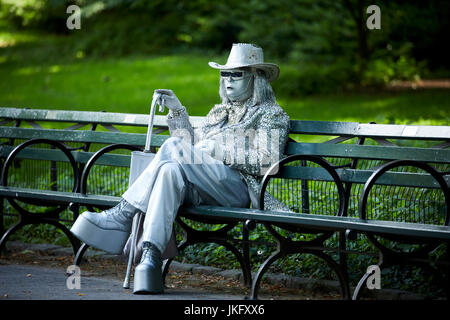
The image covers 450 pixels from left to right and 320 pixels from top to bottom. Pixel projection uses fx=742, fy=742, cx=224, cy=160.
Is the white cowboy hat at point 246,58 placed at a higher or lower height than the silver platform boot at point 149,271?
higher

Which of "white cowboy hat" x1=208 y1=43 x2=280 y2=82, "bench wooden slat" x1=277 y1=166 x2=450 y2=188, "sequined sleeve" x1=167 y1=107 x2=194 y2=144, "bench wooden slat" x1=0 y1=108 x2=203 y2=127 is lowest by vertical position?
"bench wooden slat" x1=277 y1=166 x2=450 y2=188

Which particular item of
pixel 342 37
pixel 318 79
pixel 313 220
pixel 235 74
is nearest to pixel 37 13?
pixel 318 79

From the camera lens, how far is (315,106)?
12.3m

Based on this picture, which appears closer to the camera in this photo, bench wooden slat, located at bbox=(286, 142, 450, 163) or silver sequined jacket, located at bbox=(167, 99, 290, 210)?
bench wooden slat, located at bbox=(286, 142, 450, 163)

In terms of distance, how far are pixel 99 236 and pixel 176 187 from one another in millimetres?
616

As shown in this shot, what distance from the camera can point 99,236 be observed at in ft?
15.8

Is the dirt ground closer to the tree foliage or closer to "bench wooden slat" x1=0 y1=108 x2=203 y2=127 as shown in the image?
"bench wooden slat" x1=0 y1=108 x2=203 y2=127

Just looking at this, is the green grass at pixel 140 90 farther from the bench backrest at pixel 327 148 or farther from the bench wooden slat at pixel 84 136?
the bench wooden slat at pixel 84 136

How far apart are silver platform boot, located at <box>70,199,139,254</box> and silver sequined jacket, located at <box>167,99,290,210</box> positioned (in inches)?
28.7

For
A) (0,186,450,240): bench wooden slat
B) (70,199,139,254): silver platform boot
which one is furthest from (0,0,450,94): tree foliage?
(70,199,139,254): silver platform boot

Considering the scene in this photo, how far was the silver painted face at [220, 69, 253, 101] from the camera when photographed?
528cm

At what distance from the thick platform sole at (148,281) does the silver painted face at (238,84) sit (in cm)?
147

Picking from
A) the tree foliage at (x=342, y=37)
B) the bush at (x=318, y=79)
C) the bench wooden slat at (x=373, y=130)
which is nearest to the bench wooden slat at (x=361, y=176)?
the bench wooden slat at (x=373, y=130)

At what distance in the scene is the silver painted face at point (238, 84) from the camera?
17.3ft
